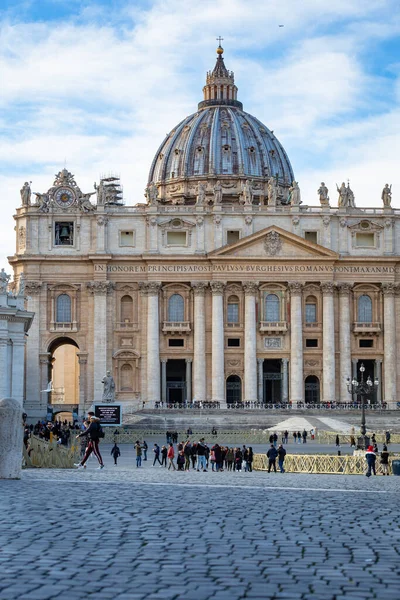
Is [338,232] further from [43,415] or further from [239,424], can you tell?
[43,415]

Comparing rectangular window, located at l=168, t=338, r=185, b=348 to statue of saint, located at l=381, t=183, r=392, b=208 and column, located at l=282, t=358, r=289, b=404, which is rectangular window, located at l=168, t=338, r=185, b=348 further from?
statue of saint, located at l=381, t=183, r=392, b=208

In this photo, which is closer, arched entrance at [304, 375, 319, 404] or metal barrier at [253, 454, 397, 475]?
metal barrier at [253, 454, 397, 475]

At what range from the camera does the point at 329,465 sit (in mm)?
33281

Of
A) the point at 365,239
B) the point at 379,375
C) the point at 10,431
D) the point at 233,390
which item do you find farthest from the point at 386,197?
the point at 10,431

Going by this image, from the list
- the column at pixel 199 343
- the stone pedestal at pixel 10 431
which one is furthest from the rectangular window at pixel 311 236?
the stone pedestal at pixel 10 431

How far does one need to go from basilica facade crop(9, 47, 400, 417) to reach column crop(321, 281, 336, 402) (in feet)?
0.29

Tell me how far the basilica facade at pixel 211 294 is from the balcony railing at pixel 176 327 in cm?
8

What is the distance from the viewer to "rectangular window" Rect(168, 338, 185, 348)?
84.9 meters

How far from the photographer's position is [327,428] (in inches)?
2475

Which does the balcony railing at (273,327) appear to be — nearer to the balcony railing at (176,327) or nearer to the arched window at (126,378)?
the balcony railing at (176,327)

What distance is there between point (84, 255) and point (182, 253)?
7437 mm

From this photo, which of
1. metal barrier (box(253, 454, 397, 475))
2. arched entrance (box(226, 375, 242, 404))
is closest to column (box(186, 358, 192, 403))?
arched entrance (box(226, 375, 242, 404))

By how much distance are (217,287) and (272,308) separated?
15.4ft

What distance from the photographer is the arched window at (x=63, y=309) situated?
85.2 m
